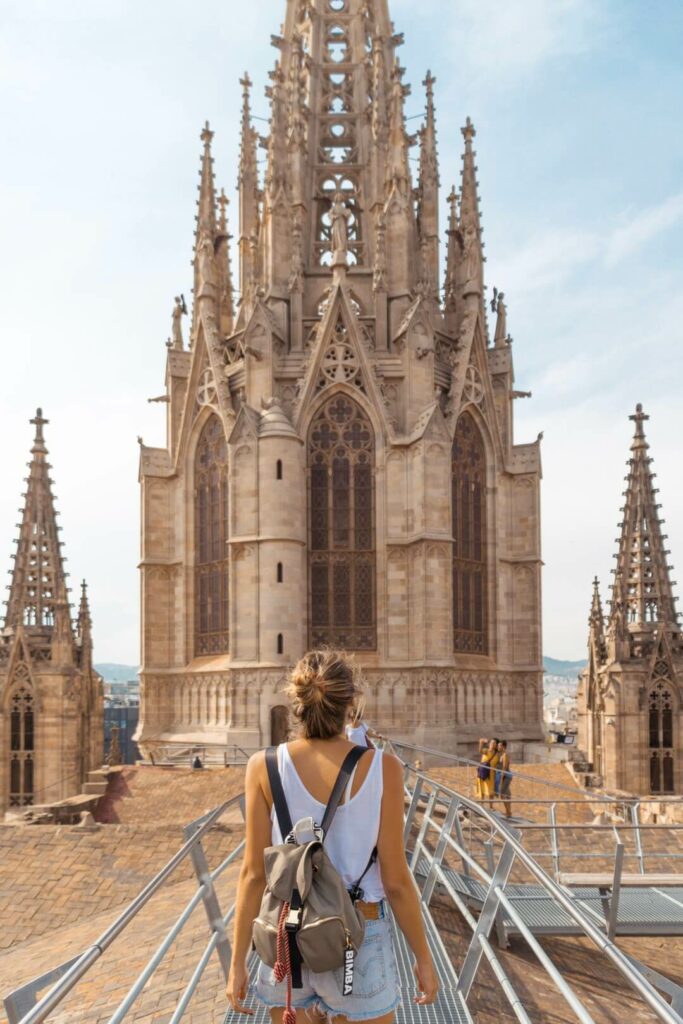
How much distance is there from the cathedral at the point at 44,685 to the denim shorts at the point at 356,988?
28240 millimetres

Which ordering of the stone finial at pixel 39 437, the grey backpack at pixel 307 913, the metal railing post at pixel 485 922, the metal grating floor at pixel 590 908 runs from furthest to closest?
the stone finial at pixel 39 437
the metal grating floor at pixel 590 908
the metal railing post at pixel 485 922
the grey backpack at pixel 307 913

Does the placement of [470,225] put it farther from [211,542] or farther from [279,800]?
[279,800]

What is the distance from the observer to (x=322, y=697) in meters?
3.19

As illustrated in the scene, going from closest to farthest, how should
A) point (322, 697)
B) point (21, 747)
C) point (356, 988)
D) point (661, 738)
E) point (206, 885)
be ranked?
point (356, 988), point (322, 697), point (206, 885), point (661, 738), point (21, 747)

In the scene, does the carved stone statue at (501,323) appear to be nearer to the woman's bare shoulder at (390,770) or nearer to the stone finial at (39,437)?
the stone finial at (39,437)

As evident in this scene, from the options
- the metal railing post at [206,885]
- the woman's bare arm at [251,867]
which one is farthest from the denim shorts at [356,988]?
the metal railing post at [206,885]

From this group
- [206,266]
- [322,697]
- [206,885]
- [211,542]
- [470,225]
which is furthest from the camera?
[470,225]

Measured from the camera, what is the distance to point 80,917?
11.7 meters

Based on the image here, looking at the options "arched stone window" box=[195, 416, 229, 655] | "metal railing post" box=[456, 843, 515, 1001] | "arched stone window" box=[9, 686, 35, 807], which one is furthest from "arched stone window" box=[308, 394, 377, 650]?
"metal railing post" box=[456, 843, 515, 1001]

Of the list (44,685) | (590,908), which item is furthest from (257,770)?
(44,685)

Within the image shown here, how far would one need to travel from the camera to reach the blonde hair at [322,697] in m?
3.20

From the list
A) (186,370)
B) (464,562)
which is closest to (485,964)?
(464,562)

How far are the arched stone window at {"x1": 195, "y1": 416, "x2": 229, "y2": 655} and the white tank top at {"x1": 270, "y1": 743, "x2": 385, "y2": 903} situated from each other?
25948mm

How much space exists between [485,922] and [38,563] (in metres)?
31.5
